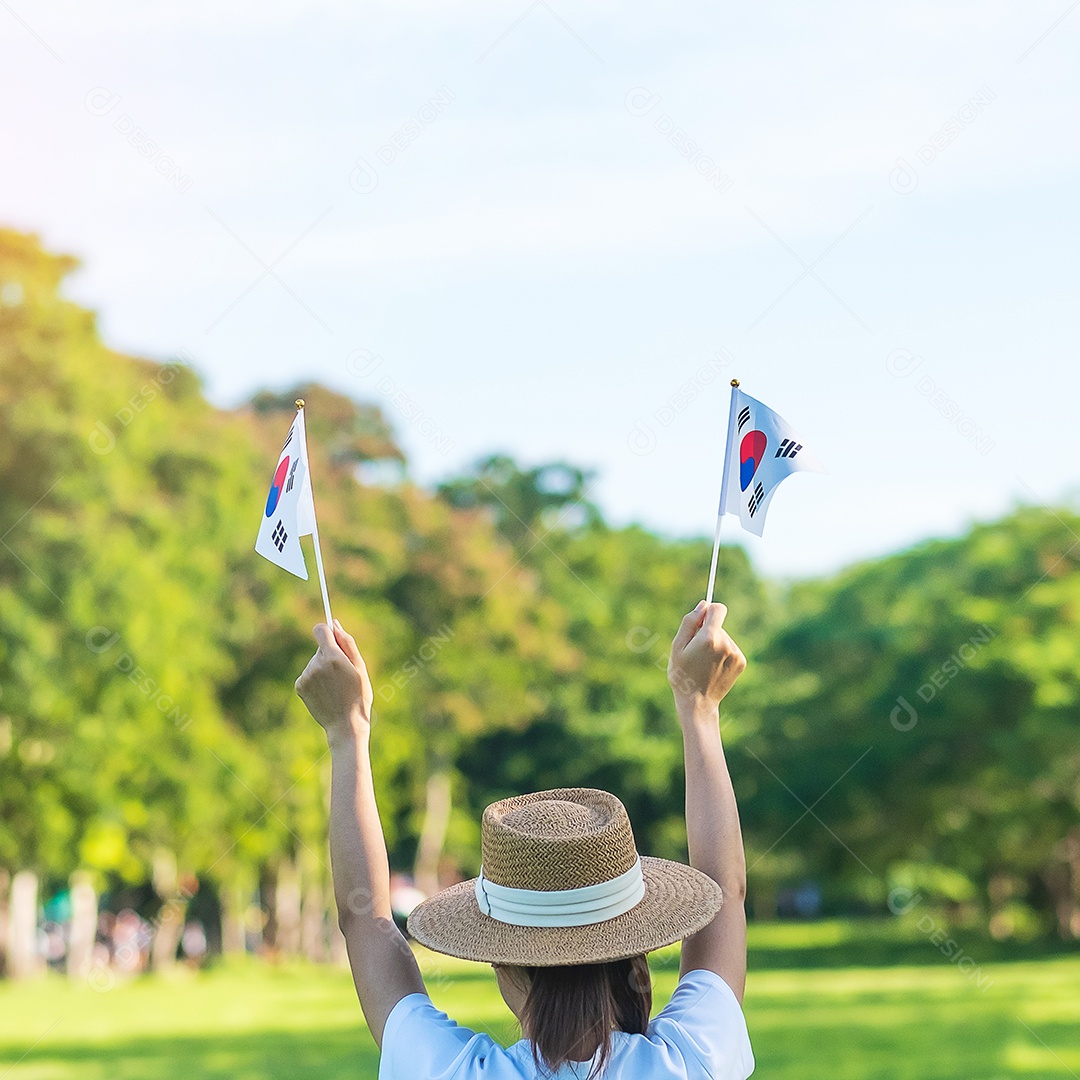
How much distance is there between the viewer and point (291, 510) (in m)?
3.12

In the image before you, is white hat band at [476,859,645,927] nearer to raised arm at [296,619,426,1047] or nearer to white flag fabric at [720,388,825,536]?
raised arm at [296,619,426,1047]

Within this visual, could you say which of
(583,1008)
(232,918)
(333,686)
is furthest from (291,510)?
(232,918)

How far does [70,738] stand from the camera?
2736cm

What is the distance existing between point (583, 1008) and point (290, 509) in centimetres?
125

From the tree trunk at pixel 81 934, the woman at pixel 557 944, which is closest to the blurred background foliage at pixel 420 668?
the tree trunk at pixel 81 934

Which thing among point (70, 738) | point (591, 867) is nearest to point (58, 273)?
point (70, 738)

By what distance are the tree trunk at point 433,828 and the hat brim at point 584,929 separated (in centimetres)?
3985

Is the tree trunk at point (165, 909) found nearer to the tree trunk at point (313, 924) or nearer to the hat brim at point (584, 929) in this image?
the tree trunk at point (313, 924)

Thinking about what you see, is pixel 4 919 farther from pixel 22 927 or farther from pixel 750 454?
pixel 750 454

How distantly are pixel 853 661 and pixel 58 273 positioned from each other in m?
23.5

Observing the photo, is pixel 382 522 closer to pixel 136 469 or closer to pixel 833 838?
pixel 136 469

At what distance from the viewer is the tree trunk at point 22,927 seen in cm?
3117

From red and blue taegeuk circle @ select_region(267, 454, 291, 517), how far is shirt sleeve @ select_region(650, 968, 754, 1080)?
1122 millimetres

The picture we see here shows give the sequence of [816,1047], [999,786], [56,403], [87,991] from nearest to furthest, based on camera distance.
Answer: [816,1047]
[56,403]
[87,991]
[999,786]
